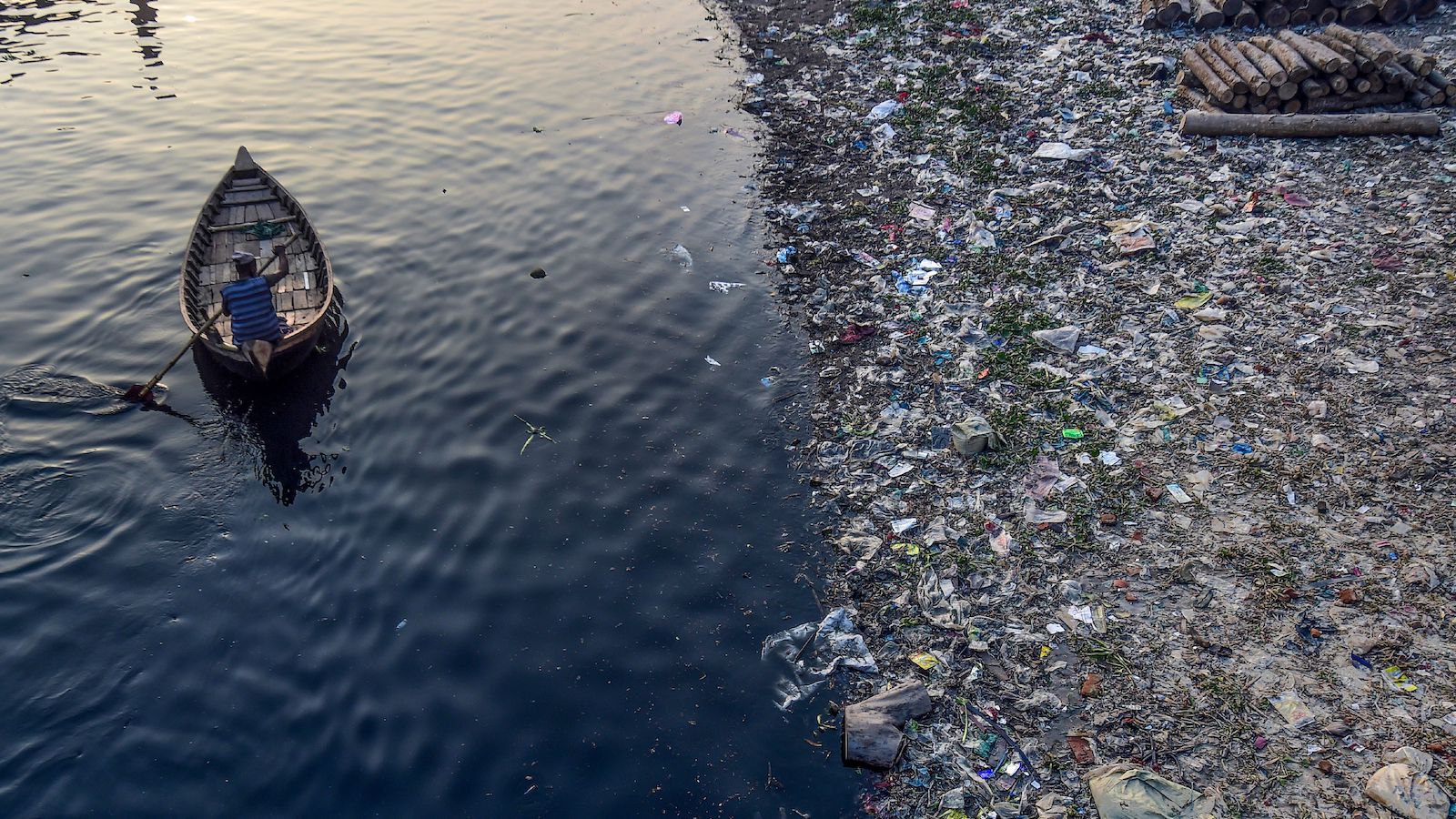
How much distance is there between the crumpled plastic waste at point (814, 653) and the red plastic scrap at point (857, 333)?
3.53m

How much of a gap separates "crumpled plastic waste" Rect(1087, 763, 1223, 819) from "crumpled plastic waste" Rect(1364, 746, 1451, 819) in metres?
0.81

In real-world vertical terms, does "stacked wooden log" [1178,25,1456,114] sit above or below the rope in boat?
above

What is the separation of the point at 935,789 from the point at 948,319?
499 centimetres

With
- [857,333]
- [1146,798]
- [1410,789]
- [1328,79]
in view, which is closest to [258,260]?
[857,333]

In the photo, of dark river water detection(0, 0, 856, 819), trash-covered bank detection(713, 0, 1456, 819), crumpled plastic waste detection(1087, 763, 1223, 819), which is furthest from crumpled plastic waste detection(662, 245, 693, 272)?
crumpled plastic waste detection(1087, 763, 1223, 819)

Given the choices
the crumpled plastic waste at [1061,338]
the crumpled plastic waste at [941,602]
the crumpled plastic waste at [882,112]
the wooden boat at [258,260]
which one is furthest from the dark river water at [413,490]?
the crumpled plastic waste at [1061,338]

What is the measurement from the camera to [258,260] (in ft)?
32.2

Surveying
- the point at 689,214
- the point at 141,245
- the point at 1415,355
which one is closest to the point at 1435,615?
the point at 1415,355

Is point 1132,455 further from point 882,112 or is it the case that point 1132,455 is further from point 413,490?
point 882,112

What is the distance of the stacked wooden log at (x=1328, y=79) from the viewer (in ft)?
32.6

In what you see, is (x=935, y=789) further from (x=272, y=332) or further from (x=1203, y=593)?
(x=272, y=332)

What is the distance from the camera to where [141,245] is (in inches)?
427

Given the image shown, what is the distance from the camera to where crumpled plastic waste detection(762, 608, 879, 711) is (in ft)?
19.6

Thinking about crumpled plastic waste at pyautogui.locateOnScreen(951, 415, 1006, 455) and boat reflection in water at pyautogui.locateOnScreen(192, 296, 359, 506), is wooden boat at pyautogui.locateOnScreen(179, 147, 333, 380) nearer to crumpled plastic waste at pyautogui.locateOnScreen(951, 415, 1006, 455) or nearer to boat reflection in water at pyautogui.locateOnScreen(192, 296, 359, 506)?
boat reflection in water at pyautogui.locateOnScreen(192, 296, 359, 506)
